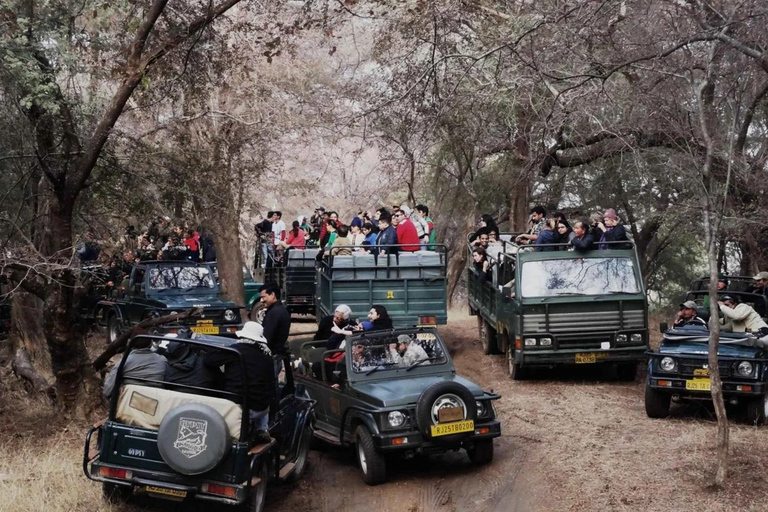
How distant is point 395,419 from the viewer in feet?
30.5

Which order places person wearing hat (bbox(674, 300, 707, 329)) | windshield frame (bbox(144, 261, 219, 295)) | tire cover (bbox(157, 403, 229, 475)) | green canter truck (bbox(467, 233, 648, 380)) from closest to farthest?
tire cover (bbox(157, 403, 229, 475)) → person wearing hat (bbox(674, 300, 707, 329)) → green canter truck (bbox(467, 233, 648, 380)) → windshield frame (bbox(144, 261, 219, 295))

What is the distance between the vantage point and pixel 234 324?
17172mm

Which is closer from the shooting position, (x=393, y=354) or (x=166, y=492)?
(x=166, y=492)

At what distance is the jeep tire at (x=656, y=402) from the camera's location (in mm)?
11391

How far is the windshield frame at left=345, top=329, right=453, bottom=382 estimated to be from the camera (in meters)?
10.3

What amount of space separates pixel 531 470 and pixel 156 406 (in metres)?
3.97

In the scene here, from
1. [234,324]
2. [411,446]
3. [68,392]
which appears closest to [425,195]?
[234,324]

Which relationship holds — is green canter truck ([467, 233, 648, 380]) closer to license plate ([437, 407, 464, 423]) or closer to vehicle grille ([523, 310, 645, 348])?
vehicle grille ([523, 310, 645, 348])

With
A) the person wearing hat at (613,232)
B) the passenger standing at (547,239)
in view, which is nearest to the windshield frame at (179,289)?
the passenger standing at (547,239)

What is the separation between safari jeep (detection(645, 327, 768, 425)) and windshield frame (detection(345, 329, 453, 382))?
2.58 m

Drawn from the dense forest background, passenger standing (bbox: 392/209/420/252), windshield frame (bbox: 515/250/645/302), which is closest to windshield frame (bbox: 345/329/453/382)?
the dense forest background

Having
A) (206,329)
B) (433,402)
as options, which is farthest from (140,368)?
(206,329)

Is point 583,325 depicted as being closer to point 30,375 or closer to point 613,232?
point 613,232

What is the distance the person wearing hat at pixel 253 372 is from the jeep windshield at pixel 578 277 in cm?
662
